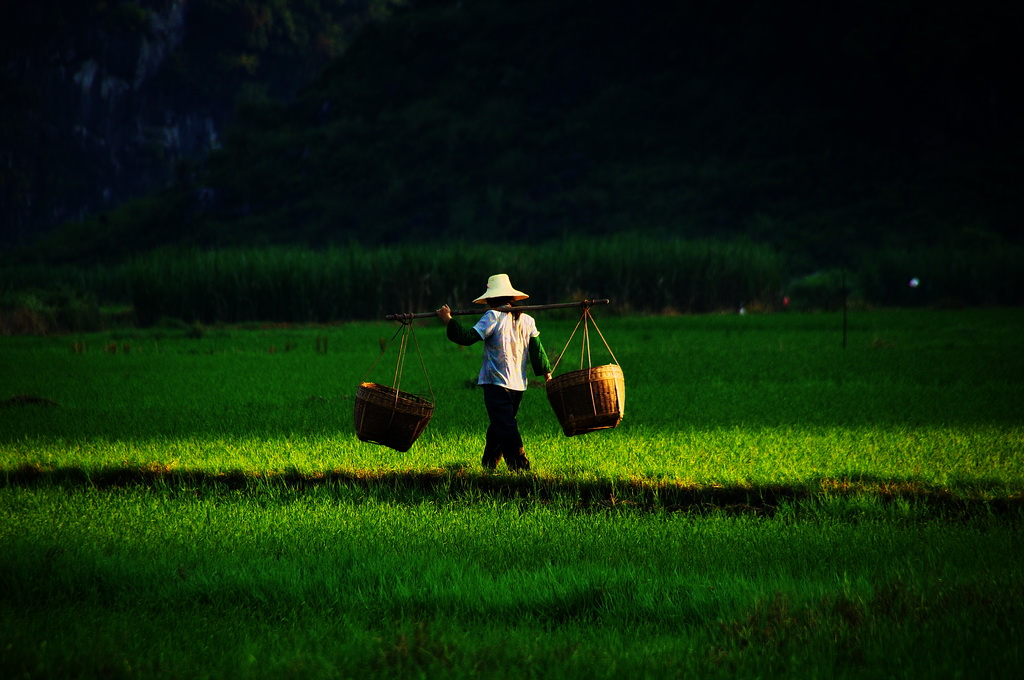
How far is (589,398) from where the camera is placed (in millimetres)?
6973

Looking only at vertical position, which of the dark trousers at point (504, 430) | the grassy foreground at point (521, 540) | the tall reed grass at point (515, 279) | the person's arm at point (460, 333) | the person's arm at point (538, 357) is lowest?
the grassy foreground at point (521, 540)

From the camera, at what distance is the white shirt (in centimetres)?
721

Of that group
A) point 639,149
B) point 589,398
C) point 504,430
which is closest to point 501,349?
point 504,430

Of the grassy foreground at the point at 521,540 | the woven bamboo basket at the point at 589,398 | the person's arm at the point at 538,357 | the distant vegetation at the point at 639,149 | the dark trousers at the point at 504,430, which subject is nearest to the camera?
the grassy foreground at the point at 521,540

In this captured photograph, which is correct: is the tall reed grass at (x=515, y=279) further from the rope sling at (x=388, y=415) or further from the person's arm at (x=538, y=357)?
the rope sling at (x=388, y=415)

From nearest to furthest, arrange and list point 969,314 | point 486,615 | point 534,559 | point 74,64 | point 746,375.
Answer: point 486,615, point 534,559, point 746,375, point 969,314, point 74,64

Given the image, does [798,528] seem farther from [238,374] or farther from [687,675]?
[238,374]

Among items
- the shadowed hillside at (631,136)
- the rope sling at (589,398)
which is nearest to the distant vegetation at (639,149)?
the shadowed hillside at (631,136)

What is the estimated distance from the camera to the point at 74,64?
224ft

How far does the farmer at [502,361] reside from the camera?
721 centimetres

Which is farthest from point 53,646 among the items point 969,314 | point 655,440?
point 969,314

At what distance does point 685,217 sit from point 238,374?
36.6 meters

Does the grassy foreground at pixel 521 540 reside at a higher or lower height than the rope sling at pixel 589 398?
lower

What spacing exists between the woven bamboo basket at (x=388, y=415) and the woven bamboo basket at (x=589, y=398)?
0.93m
